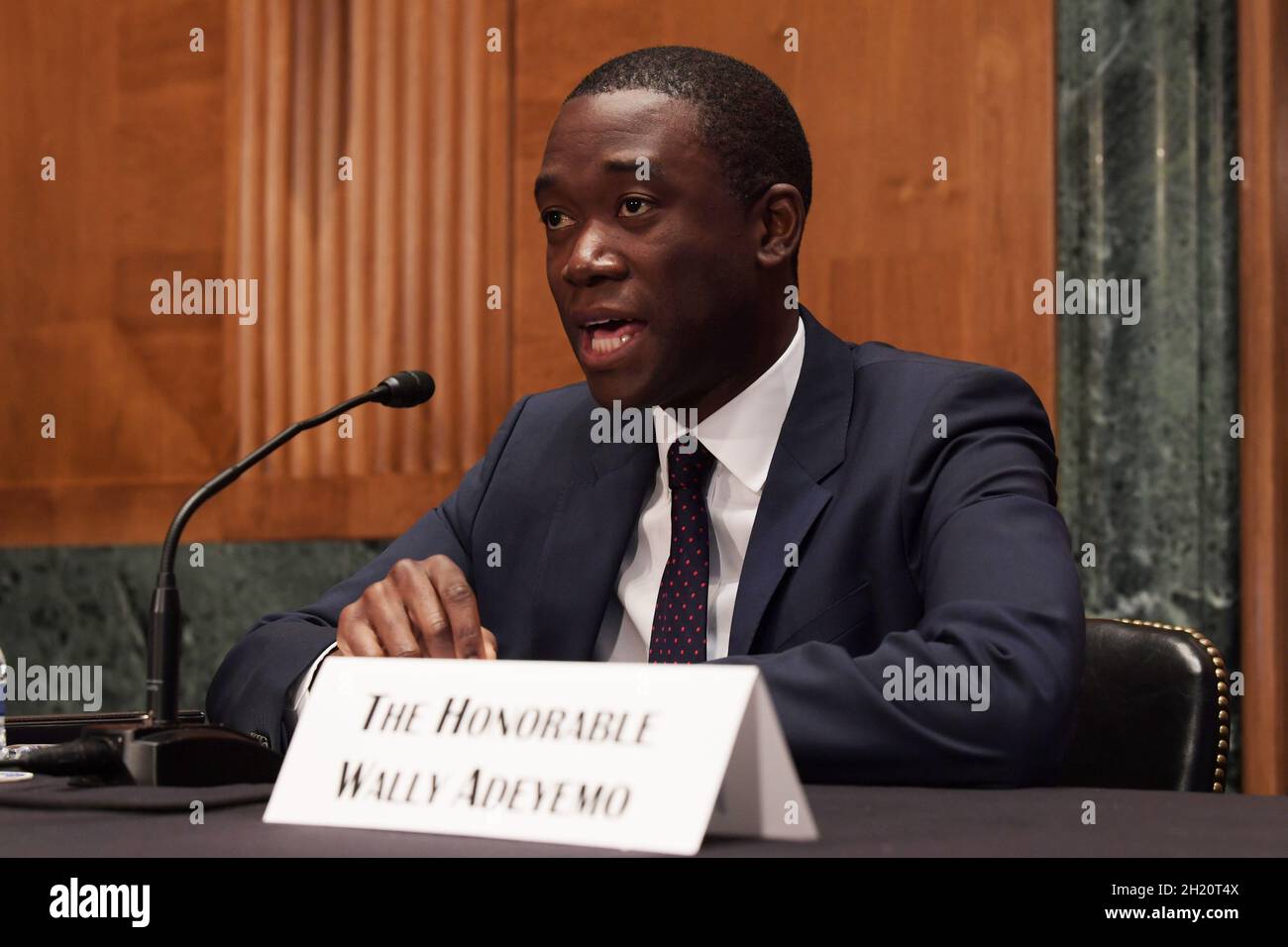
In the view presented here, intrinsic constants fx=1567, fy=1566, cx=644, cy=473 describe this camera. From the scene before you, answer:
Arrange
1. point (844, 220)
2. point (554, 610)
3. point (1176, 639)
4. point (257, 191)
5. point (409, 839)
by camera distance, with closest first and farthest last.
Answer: point (409, 839) → point (1176, 639) → point (554, 610) → point (844, 220) → point (257, 191)

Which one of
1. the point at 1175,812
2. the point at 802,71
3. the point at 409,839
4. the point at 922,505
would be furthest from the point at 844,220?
the point at 409,839

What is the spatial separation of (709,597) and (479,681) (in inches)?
33.5

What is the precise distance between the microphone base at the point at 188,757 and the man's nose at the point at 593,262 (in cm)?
82

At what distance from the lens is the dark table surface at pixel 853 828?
3.04 feet

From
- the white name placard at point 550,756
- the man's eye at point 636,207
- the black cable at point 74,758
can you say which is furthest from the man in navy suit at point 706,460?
the white name placard at point 550,756

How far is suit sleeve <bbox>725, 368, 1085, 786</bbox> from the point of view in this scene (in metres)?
1.33

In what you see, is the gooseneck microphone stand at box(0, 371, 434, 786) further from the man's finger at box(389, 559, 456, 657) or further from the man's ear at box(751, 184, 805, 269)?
the man's ear at box(751, 184, 805, 269)

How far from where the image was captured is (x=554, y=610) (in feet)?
6.53

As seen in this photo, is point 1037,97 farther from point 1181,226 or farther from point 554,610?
point 554,610

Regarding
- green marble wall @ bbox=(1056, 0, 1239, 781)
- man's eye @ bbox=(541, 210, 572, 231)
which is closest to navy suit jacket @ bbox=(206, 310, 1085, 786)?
man's eye @ bbox=(541, 210, 572, 231)

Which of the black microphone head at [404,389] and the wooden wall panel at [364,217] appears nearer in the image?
the black microphone head at [404,389]

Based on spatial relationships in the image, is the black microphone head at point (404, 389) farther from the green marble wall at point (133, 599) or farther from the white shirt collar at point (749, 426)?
the green marble wall at point (133, 599)

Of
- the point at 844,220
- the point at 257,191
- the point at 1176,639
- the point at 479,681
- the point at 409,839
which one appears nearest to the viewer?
the point at 409,839

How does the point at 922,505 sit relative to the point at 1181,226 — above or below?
below
